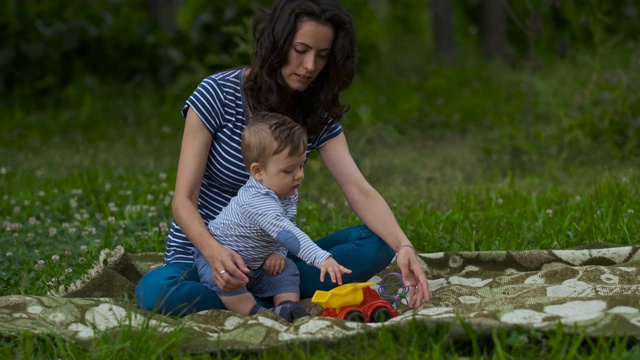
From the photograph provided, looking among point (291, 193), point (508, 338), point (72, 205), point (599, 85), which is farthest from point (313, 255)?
point (599, 85)

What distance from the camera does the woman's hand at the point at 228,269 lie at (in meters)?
3.70

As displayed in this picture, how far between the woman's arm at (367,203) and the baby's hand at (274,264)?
17.1 inches

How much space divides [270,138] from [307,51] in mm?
440

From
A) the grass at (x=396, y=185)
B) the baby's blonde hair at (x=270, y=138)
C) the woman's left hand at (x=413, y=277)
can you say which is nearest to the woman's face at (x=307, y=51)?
the baby's blonde hair at (x=270, y=138)

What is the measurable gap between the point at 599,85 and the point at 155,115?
4.85 metres

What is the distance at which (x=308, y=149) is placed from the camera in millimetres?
4320

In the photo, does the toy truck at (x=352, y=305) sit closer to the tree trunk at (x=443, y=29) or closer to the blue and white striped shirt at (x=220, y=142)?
the blue and white striped shirt at (x=220, y=142)

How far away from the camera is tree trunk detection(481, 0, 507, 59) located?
1488cm

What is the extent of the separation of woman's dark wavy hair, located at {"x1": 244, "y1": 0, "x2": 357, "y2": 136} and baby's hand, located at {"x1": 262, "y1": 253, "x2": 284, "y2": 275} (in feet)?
1.90

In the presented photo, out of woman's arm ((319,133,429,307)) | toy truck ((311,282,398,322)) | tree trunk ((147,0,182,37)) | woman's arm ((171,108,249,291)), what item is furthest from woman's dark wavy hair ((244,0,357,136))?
tree trunk ((147,0,182,37))

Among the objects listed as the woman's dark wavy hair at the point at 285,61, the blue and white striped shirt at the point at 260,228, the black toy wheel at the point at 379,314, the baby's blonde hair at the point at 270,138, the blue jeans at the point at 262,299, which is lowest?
the black toy wheel at the point at 379,314

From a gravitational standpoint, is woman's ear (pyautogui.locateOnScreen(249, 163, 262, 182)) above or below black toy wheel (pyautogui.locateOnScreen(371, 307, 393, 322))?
above

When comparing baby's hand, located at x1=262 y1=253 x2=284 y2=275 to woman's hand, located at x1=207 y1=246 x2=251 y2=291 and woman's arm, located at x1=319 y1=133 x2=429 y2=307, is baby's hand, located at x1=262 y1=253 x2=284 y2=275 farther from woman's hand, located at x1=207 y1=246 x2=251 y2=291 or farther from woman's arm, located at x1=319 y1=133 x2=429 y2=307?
woman's arm, located at x1=319 y1=133 x2=429 y2=307

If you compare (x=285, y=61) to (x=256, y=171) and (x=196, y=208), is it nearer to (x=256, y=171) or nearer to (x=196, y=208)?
(x=256, y=171)
